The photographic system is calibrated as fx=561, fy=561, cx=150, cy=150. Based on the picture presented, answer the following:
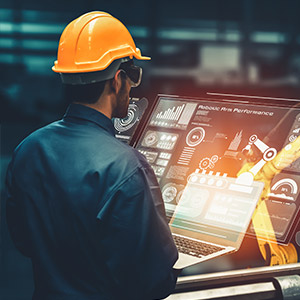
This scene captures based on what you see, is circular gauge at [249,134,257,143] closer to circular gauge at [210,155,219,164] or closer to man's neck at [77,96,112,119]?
circular gauge at [210,155,219,164]

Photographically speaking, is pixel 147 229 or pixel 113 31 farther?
pixel 113 31

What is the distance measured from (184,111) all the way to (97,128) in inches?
28.8

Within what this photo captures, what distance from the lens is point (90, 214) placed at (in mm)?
1195

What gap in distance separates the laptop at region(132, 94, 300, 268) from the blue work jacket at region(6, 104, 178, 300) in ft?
1.08

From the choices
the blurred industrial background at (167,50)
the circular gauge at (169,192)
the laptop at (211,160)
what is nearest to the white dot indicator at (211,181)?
the laptop at (211,160)

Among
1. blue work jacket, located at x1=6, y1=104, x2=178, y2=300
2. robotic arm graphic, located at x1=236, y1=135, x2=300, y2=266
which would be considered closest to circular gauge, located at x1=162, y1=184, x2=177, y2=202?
robotic arm graphic, located at x1=236, y1=135, x2=300, y2=266

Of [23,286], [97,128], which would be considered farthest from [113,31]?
[23,286]

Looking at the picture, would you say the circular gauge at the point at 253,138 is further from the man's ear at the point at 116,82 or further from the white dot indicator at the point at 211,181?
the man's ear at the point at 116,82

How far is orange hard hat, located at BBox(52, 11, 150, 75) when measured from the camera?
1.35 m

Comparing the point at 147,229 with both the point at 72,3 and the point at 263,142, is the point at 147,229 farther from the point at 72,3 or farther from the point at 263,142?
the point at 72,3

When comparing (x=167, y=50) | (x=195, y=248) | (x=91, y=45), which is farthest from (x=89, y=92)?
(x=167, y=50)

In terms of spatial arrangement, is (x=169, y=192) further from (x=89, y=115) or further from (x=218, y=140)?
(x=89, y=115)

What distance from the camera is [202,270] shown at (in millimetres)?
4508

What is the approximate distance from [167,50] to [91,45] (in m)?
3.01
